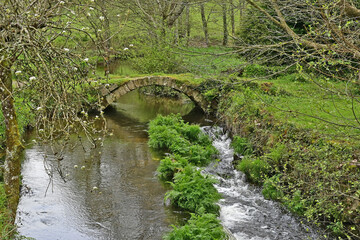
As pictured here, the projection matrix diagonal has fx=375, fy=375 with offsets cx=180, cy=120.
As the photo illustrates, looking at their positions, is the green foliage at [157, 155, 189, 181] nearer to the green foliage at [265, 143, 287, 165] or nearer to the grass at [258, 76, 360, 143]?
the green foliage at [265, 143, 287, 165]

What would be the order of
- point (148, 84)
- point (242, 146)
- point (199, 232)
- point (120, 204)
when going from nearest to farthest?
1. point (199, 232)
2. point (120, 204)
3. point (242, 146)
4. point (148, 84)

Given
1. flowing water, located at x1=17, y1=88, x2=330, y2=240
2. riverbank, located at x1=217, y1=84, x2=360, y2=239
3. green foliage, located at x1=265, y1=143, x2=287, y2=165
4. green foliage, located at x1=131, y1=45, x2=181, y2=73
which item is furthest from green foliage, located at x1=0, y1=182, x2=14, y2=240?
green foliage, located at x1=131, y1=45, x2=181, y2=73

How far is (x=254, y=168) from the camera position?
9.70 m

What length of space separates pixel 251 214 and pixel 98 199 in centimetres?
350

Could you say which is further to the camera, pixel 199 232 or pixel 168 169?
pixel 168 169

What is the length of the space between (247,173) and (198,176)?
1883 mm

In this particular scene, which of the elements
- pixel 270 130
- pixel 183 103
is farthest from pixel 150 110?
pixel 270 130

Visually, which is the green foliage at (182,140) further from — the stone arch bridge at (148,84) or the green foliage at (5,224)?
the green foliage at (5,224)

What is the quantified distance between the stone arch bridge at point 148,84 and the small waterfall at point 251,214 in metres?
7.12

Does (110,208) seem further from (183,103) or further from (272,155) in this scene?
(183,103)

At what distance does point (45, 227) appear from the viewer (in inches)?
296

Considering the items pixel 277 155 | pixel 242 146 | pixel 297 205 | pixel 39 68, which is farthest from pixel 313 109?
pixel 39 68

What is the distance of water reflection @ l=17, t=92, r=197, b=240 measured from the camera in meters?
7.36

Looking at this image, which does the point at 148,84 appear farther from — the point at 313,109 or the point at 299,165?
the point at 299,165
